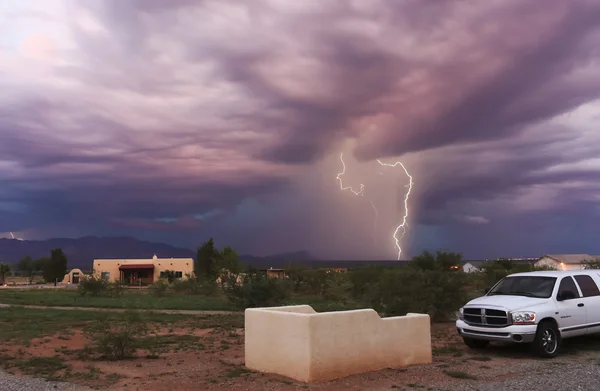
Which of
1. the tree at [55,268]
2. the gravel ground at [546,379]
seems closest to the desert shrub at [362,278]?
the gravel ground at [546,379]

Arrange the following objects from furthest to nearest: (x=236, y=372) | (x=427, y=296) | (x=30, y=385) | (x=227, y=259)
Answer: (x=227, y=259) < (x=427, y=296) < (x=236, y=372) < (x=30, y=385)

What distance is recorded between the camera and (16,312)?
28.8 metres

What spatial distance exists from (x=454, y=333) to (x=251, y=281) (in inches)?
563

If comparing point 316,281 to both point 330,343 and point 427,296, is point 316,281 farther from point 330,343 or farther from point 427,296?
point 330,343

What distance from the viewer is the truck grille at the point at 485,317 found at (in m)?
13.6

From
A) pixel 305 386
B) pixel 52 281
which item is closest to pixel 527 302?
pixel 305 386

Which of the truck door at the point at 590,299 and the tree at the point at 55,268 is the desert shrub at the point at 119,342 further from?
the tree at the point at 55,268

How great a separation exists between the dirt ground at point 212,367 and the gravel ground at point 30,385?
0.34 m

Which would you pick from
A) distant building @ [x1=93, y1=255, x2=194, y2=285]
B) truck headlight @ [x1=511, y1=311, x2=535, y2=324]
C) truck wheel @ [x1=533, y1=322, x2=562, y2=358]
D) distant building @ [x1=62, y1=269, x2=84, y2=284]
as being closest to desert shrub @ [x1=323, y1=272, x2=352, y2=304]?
truck wheel @ [x1=533, y1=322, x2=562, y2=358]

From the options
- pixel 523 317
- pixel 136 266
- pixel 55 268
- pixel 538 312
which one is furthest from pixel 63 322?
pixel 55 268

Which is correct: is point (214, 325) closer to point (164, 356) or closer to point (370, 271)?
point (164, 356)

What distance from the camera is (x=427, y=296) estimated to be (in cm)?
2225

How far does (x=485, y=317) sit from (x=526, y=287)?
1.90 m

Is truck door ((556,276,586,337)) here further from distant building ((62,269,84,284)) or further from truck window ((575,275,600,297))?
distant building ((62,269,84,284))
